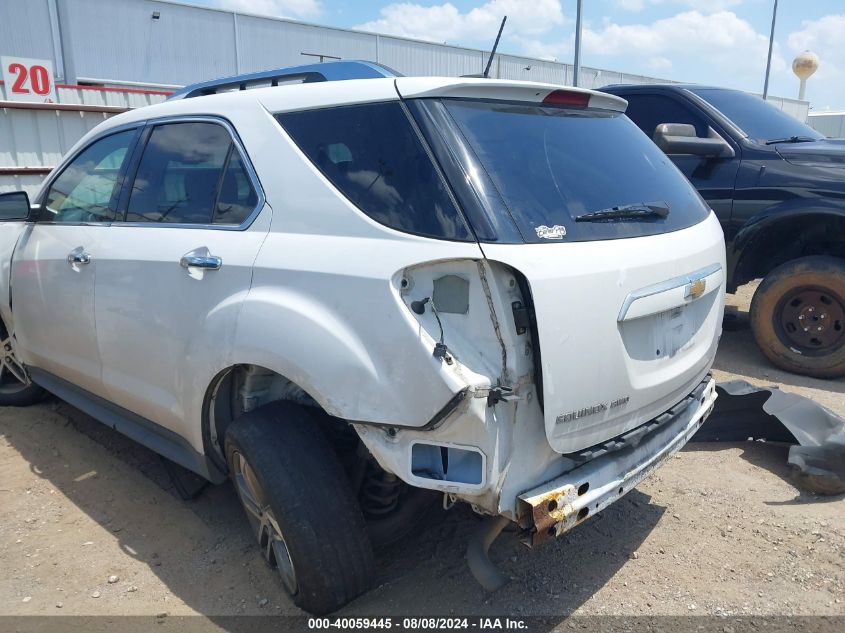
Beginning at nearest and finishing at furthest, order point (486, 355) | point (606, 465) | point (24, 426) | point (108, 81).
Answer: point (486, 355) → point (606, 465) → point (24, 426) → point (108, 81)

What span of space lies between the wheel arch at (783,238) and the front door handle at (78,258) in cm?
452

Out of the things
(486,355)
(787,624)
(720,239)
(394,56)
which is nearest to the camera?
(486,355)

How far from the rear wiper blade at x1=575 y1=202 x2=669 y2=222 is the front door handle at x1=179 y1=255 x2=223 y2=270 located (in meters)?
1.37

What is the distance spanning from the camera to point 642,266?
2.41 meters

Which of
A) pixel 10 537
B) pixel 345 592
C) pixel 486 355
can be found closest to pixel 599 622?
pixel 345 592

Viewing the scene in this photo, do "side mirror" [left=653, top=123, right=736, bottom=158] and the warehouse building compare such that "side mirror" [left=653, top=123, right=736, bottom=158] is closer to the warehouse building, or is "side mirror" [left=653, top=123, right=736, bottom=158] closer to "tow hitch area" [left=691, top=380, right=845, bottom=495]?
"tow hitch area" [left=691, top=380, right=845, bottom=495]

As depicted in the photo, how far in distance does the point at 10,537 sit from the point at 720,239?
3.57 metres

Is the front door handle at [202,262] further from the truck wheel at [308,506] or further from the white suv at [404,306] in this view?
the truck wheel at [308,506]

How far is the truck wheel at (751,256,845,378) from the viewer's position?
4.99 metres

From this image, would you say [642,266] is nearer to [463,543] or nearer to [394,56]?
[463,543]

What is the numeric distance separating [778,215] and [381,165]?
3976 mm

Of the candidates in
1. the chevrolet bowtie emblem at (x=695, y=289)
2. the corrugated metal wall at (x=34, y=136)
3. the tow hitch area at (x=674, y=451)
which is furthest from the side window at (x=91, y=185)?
the corrugated metal wall at (x=34, y=136)

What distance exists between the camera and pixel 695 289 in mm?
2652

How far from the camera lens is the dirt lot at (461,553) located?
2.71 metres
